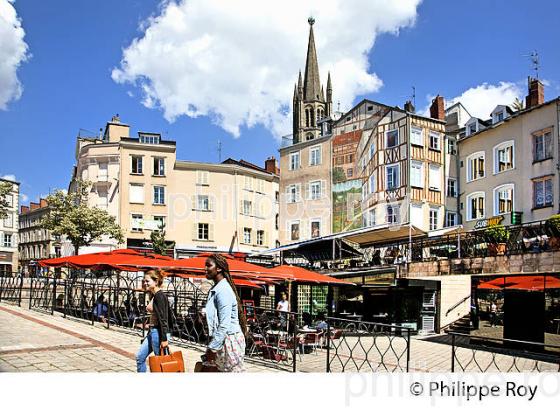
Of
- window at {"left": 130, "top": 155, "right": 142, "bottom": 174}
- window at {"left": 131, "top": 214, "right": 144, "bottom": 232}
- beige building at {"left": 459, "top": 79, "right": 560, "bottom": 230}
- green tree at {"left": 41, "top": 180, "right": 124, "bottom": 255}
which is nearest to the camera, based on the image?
green tree at {"left": 41, "top": 180, "right": 124, "bottom": 255}

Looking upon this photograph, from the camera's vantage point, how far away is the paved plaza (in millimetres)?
6164

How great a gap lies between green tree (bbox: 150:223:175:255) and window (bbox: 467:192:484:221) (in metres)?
5.97

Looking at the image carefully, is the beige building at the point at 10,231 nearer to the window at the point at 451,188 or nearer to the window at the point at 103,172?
the window at the point at 103,172

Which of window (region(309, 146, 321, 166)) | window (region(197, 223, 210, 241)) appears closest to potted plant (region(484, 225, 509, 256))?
window (region(309, 146, 321, 166))

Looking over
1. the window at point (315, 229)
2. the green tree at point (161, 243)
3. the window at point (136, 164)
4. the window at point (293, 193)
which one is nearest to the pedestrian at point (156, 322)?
the window at point (136, 164)

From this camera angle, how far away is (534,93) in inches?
344

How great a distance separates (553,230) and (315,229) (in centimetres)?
541

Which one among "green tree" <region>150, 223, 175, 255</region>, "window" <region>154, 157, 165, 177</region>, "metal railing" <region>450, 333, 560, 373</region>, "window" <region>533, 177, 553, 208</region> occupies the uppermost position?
"window" <region>154, 157, 165, 177</region>

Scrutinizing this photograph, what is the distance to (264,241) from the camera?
13922 mm

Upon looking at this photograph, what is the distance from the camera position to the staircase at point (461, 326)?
1424 centimetres

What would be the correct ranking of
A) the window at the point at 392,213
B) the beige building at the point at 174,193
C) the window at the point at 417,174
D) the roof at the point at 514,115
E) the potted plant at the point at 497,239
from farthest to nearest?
the window at the point at 392,213 → the window at the point at 417,174 → the potted plant at the point at 497,239 → the roof at the point at 514,115 → the beige building at the point at 174,193

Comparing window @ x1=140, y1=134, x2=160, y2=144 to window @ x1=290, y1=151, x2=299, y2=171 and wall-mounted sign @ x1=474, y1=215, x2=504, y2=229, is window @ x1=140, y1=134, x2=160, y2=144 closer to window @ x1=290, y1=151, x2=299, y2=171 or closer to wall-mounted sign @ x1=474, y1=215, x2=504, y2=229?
window @ x1=290, y1=151, x2=299, y2=171

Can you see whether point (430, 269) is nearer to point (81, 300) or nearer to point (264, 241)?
point (264, 241)

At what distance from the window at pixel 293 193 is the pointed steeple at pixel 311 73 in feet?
16.7
